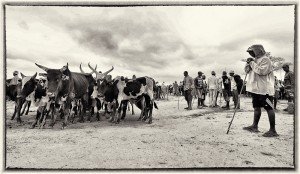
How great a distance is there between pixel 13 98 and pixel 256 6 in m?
8.07

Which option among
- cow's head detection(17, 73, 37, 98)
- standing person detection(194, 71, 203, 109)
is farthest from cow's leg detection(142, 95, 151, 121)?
standing person detection(194, 71, 203, 109)

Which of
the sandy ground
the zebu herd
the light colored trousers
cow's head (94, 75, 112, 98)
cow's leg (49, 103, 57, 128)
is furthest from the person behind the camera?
the light colored trousers

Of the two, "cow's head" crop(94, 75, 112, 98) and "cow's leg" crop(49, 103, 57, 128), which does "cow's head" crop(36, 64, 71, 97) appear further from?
"cow's head" crop(94, 75, 112, 98)

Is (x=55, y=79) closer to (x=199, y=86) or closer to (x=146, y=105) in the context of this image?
(x=146, y=105)

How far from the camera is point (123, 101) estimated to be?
804cm

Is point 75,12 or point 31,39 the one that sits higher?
point 75,12

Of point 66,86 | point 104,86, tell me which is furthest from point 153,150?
point 104,86

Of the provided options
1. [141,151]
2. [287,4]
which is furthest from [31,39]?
[287,4]

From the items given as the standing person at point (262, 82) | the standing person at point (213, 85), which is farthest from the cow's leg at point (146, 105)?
the standing person at point (213, 85)

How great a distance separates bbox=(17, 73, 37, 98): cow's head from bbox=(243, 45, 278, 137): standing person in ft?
20.3

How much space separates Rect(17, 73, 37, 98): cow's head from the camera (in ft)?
22.1

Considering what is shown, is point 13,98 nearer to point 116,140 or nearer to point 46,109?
point 46,109

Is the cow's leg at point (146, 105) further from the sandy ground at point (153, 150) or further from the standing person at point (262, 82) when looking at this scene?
the standing person at point (262, 82)

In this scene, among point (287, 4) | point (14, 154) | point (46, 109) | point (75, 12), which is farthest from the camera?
point (46, 109)
